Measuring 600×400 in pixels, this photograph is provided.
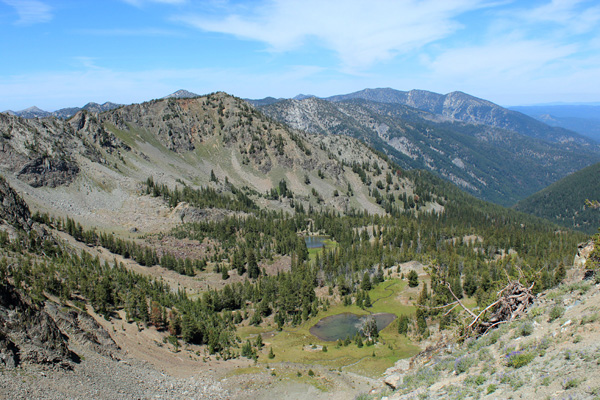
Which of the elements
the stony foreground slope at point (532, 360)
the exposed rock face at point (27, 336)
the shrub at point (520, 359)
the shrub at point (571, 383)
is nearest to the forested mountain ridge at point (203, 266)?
the exposed rock face at point (27, 336)

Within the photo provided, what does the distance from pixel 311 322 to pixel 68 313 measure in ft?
175

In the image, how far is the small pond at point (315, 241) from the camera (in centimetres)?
16838

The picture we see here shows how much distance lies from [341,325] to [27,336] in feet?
205

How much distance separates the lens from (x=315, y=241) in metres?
178

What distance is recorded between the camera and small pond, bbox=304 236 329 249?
552ft

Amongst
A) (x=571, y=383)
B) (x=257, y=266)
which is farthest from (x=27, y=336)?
(x=257, y=266)

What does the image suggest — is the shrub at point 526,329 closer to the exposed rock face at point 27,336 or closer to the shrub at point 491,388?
the shrub at point 491,388

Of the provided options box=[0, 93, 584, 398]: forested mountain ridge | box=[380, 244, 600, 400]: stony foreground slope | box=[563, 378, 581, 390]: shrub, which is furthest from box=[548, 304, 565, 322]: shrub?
box=[563, 378, 581, 390]: shrub

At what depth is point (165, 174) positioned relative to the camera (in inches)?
7451

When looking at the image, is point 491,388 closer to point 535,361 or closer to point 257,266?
point 535,361

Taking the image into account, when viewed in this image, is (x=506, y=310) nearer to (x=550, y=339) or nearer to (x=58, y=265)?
(x=550, y=339)

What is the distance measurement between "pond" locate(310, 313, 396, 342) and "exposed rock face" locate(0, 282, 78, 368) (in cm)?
5081

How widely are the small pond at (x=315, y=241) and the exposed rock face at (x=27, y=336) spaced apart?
419 feet

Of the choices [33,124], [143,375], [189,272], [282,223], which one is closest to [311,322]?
[189,272]
